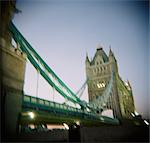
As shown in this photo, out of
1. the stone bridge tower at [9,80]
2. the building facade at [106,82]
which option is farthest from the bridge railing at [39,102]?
the building facade at [106,82]

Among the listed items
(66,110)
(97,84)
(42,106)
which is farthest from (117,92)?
(42,106)

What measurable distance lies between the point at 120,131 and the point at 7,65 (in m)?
3.06

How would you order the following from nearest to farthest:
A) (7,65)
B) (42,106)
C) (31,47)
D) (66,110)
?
(7,65) → (42,106) → (31,47) → (66,110)

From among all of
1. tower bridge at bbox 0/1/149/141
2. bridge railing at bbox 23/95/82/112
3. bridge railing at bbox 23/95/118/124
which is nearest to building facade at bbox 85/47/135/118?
tower bridge at bbox 0/1/149/141

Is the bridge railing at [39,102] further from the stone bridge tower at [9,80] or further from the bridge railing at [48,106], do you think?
the stone bridge tower at [9,80]

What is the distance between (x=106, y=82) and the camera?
23.6m

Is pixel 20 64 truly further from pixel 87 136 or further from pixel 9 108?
pixel 87 136

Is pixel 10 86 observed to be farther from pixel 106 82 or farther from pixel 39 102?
pixel 106 82

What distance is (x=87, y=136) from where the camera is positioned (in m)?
4.18

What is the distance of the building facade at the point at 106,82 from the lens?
21672 mm

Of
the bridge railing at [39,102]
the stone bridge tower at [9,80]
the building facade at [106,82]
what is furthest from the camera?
the building facade at [106,82]

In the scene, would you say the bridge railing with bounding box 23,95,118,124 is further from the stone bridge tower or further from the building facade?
the building facade

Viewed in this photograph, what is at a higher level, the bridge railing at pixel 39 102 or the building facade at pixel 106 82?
the building facade at pixel 106 82

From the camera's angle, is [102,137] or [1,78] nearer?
[1,78]
